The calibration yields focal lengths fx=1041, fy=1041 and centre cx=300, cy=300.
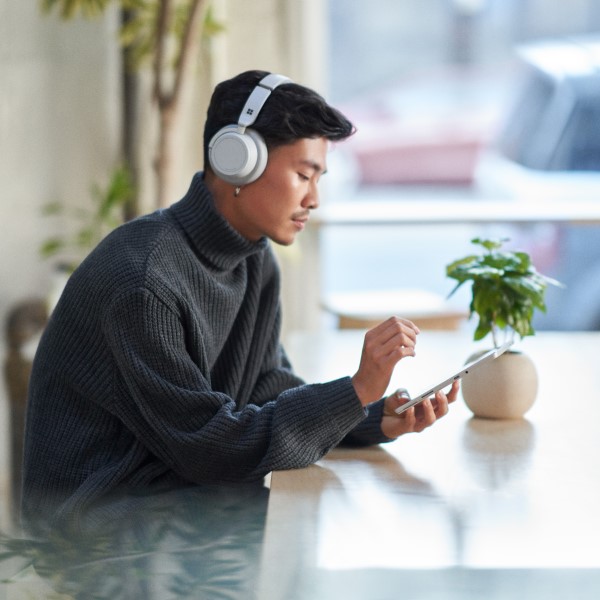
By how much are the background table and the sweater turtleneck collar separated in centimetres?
31

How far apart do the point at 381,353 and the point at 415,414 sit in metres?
0.19

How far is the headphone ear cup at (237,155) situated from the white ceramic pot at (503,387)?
0.45m

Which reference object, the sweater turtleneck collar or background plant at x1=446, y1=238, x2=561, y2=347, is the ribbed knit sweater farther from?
background plant at x1=446, y1=238, x2=561, y2=347

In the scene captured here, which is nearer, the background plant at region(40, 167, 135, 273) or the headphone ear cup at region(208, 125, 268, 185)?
the headphone ear cup at region(208, 125, 268, 185)

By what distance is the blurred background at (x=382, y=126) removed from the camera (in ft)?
12.0

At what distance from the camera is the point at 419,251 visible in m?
4.82

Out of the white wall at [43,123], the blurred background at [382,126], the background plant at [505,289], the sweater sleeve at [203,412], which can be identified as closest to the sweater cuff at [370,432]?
the sweater sleeve at [203,412]

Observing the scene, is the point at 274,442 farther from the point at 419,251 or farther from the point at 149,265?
the point at 419,251

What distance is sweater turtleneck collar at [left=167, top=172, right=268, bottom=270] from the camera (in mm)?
1391

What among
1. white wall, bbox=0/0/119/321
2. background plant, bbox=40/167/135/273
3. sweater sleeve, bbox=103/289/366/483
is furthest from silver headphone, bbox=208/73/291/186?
background plant, bbox=40/167/135/273

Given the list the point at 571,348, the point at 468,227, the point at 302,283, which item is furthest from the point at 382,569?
the point at 468,227

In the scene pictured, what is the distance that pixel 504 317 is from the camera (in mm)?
1538

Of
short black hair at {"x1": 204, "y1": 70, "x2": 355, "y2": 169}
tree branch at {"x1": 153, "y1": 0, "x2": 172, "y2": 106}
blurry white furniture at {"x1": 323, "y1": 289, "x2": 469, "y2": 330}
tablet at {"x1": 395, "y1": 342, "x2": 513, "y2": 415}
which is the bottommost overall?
tablet at {"x1": 395, "y1": 342, "x2": 513, "y2": 415}

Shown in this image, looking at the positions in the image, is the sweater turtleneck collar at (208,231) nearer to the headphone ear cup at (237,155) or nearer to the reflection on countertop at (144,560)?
the headphone ear cup at (237,155)
